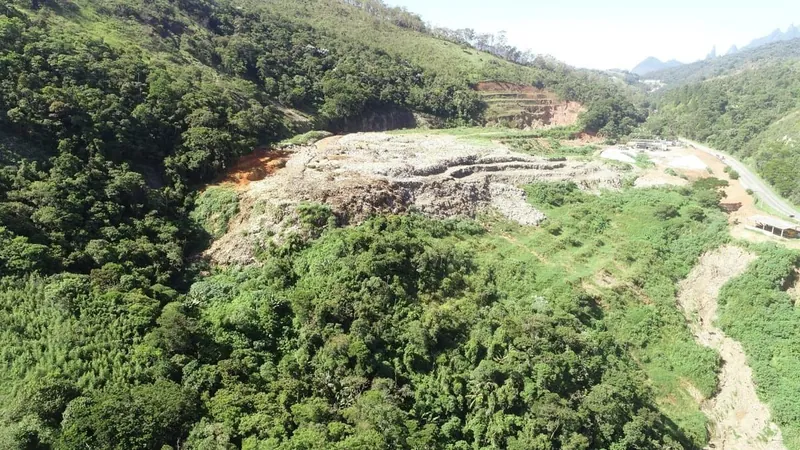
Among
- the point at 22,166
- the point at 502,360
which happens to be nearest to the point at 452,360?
the point at 502,360

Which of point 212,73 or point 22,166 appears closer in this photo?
point 22,166

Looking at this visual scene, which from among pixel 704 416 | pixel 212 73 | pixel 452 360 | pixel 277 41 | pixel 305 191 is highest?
pixel 277 41

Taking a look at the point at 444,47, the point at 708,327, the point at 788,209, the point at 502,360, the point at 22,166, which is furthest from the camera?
the point at 444,47

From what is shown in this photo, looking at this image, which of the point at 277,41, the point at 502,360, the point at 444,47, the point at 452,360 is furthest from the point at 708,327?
the point at 444,47

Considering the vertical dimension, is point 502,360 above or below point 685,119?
Result: below

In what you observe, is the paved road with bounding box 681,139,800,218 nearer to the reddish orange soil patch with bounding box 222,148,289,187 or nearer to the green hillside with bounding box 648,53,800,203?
the green hillside with bounding box 648,53,800,203

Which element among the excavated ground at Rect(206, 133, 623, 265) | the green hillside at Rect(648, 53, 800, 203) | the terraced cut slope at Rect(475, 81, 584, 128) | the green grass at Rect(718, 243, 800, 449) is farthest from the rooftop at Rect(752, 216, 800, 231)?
the terraced cut slope at Rect(475, 81, 584, 128)

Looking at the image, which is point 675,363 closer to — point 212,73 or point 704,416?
point 704,416

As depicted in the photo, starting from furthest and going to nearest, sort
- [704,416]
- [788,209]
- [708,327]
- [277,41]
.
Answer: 1. [277,41]
2. [788,209]
3. [708,327]
4. [704,416]
